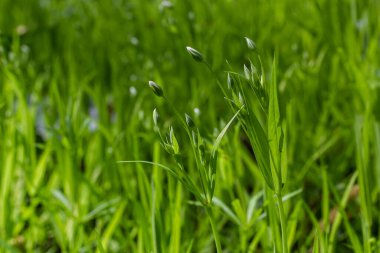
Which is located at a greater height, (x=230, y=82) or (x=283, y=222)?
(x=230, y=82)

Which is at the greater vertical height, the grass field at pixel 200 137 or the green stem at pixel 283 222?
the green stem at pixel 283 222

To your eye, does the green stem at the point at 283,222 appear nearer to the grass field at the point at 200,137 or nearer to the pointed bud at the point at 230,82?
the grass field at the point at 200,137

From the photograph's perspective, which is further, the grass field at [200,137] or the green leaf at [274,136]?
the grass field at [200,137]

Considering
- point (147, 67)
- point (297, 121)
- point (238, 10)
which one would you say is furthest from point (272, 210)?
point (238, 10)

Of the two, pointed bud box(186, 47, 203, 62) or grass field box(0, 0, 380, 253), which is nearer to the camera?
pointed bud box(186, 47, 203, 62)

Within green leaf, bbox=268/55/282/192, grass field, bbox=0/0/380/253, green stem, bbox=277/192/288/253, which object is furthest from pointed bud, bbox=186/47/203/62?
green stem, bbox=277/192/288/253

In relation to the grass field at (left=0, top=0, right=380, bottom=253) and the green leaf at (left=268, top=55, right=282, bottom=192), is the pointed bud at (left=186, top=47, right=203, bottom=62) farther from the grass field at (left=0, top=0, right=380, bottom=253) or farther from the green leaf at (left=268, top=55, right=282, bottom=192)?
the green leaf at (left=268, top=55, right=282, bottom=192)

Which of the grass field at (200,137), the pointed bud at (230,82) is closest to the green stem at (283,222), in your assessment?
the grass field at (200,137)

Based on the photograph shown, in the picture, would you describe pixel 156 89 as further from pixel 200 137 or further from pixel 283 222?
pixel 283 222

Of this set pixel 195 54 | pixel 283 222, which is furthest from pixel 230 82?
pixel 283 222
